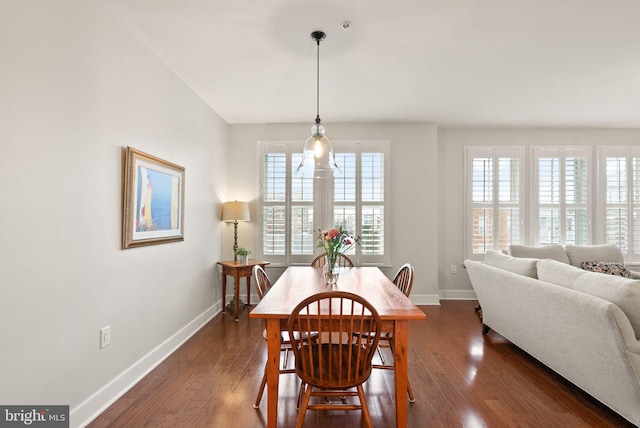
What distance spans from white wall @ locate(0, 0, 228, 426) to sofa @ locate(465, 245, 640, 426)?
10.1 ft

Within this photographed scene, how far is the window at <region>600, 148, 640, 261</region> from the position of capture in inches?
198

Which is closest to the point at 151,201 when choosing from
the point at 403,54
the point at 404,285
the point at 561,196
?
the point at 404,285

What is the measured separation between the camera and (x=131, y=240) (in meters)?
2.48

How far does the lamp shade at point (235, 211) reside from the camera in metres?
4.45

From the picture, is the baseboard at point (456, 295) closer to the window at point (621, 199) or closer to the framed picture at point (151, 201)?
the window at point (621, 199)

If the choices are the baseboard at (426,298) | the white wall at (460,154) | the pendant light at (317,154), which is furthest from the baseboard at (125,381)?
the white wall at (460,154)

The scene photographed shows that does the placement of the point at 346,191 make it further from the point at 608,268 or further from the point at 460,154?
the point at 608,268

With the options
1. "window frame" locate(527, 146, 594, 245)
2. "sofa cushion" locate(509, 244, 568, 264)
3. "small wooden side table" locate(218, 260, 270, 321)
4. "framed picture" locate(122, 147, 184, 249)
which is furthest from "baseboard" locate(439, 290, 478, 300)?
"framed picture" locate(122, 147, 184, 249)

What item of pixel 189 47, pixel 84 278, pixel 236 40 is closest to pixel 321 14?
pixel 236 40

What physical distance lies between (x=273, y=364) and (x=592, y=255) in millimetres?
4424

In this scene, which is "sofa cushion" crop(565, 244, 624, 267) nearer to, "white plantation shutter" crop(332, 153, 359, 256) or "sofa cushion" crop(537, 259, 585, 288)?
"sofa cushion" crop(537, 259, 585, 288)

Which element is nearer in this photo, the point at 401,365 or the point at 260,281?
the point at 401,365

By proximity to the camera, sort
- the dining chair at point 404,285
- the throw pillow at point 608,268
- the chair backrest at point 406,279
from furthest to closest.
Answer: the throw pillow at point 608,268 < the chair backrest at point 406,279 < the dining chair at point 404,285

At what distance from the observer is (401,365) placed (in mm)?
1900
